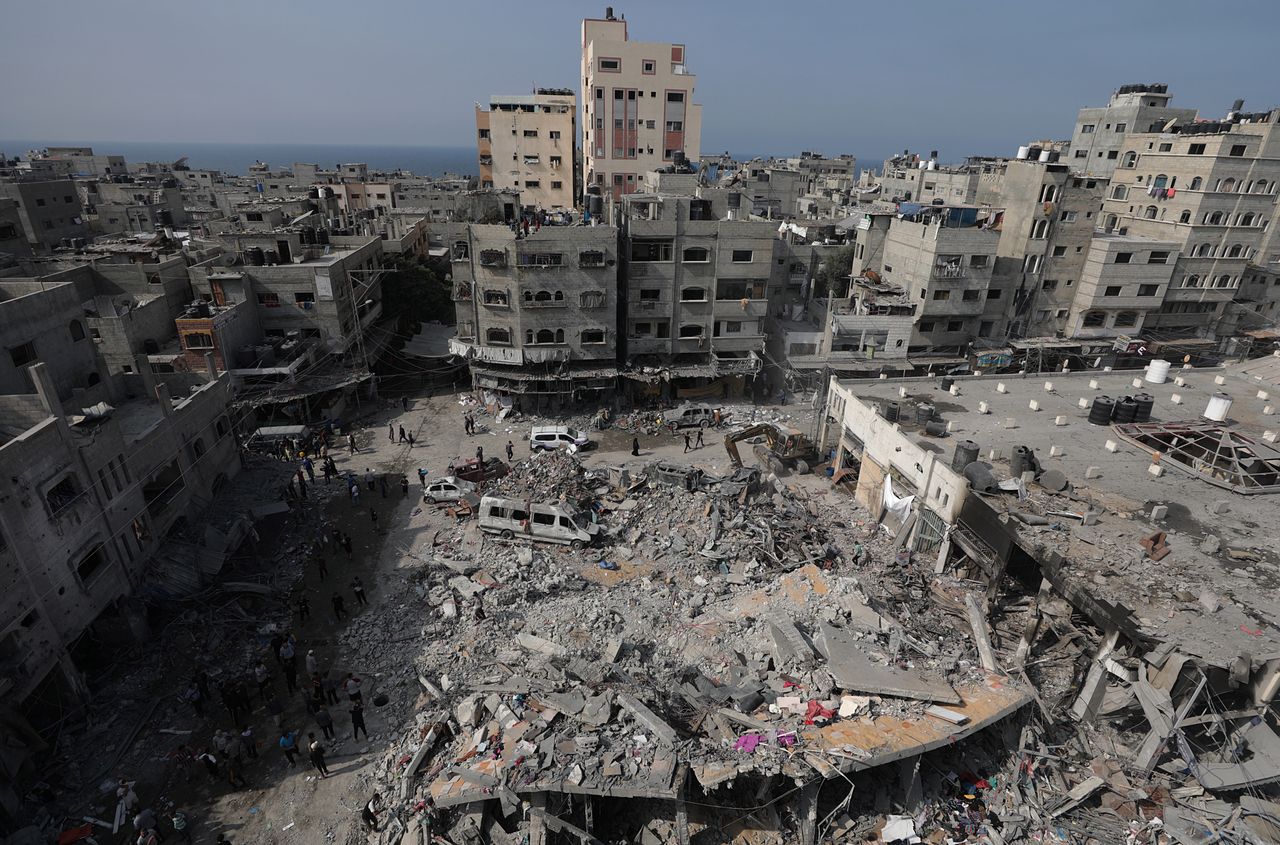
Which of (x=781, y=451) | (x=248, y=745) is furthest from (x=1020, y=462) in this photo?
(x=248, y=745)

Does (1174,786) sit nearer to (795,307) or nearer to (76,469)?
(76,469)

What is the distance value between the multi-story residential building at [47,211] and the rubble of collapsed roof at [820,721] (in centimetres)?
5566

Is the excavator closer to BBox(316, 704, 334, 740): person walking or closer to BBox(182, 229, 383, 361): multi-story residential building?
BBox(316, 704, 334, 740): person walking

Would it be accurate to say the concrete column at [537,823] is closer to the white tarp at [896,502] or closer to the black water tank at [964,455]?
the white tarp at [896,502]

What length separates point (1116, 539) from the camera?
19812 millimetres

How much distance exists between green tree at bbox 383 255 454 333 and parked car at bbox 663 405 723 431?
22.2 metres

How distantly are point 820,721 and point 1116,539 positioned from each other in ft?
40.3

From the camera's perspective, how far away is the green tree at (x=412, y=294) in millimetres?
49562

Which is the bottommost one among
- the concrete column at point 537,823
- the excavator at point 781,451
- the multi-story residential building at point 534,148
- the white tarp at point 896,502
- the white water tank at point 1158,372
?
the excavator at point 781,451

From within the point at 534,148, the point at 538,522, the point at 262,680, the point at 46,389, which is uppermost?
the point at 534,148

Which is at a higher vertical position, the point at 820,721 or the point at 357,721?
the point at 820,721

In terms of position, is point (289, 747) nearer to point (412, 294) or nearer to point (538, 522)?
point (538, 522)

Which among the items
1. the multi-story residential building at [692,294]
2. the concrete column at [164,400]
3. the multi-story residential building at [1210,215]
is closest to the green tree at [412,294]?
the multi-story residential building at [692,294]

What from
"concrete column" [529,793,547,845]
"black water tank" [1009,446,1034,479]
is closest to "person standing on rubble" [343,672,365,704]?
"concrete column" [529,793,547,845]
